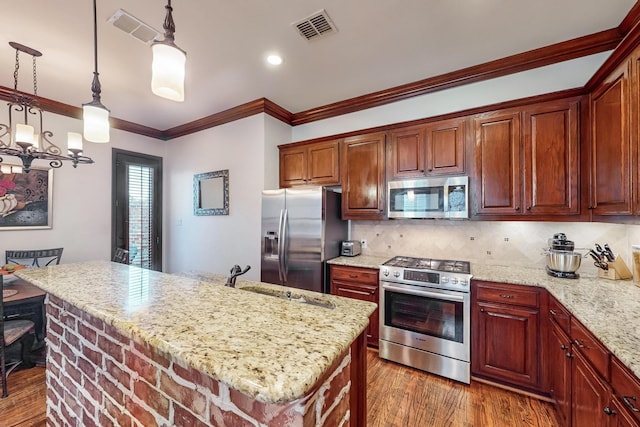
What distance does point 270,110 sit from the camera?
11.2 feet

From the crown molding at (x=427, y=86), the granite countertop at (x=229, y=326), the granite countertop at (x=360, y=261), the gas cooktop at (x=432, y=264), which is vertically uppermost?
the crown molding at (x=427, y=86)

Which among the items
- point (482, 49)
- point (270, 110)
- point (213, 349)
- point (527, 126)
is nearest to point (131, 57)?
point (270, 110)

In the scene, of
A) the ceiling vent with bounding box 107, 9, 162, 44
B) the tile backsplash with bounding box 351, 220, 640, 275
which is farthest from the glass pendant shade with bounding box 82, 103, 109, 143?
the tile backsplash with bounding box 351, 220, 640, 275

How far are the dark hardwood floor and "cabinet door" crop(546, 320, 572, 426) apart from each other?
206 millimetres

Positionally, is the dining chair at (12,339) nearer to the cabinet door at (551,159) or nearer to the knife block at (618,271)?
the cabinet door at (551,159)

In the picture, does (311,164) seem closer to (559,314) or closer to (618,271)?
(559,314)

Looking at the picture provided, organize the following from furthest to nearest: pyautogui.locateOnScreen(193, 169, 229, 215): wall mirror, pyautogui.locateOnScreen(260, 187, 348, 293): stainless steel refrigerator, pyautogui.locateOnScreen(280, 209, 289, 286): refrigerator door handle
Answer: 1. pyautogui.locateOnScreen(193, 169, 229, 215): wall mirror
2. pyautogui.locateOnScreen(280, 209, 289, 286): refrigerator door handle
3. pyautogui.locateOnScreen(260, 187, 348, 293): stainless steel refrigerator

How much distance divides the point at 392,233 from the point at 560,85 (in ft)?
6.73

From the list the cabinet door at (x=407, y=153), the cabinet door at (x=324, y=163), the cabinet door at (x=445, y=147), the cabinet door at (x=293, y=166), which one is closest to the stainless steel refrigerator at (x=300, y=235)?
the cabinet door at (x=324, y=163)

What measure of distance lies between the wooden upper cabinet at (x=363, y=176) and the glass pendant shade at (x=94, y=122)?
221 cm

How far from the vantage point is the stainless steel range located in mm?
2293

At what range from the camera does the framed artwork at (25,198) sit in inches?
119

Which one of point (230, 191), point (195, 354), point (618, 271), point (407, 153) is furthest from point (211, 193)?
point (618, 271)

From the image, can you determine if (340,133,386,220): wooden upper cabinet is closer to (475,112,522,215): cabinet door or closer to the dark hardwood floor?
(475,112,522,215): cabinet door
